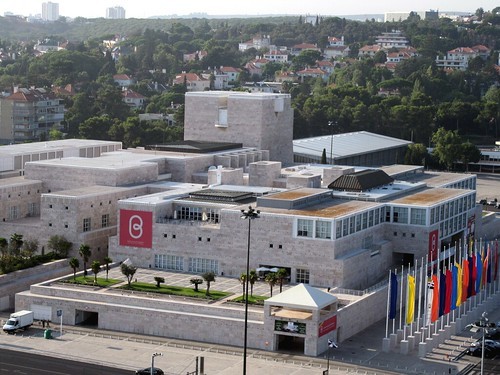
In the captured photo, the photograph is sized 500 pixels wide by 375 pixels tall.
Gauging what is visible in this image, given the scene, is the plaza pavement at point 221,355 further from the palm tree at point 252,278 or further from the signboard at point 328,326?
the palm tree at point 252,278

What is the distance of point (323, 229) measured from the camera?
78.1 meters

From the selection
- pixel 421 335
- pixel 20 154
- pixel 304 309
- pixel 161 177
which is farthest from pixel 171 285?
pixel 20 154

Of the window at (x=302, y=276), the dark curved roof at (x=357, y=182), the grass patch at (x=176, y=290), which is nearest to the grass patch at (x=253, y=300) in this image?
the grass patch at (x=176, y=290)

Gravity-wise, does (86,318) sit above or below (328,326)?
below

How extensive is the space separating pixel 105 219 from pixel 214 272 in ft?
34.1

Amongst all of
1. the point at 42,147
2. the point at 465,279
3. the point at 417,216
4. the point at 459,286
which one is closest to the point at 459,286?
the point at 459,286

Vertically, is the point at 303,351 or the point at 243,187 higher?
the point at 243,187

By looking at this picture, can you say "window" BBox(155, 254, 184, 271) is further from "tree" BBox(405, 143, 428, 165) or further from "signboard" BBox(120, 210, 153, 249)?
"tree" BBox(405, 143, 428, 165)

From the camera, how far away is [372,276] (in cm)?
8150

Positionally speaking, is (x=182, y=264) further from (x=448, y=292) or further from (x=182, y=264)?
(x=448, y=292)

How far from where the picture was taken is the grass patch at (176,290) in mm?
74062

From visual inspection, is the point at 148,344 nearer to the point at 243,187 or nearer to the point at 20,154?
the point at 243,187

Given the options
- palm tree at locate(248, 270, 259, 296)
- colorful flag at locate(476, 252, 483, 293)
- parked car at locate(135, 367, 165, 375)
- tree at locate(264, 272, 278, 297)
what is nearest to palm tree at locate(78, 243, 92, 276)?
palm tree at locate(248, 270, 259, 296)

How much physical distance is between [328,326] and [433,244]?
1829 cm
